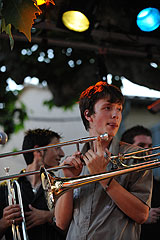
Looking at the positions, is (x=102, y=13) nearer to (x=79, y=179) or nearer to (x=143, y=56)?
(x=143, y=56)

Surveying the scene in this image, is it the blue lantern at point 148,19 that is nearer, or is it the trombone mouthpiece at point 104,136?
the trombone mouthpiece at point 104,136

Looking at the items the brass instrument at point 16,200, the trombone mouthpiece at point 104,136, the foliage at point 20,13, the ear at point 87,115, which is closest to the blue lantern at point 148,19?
the ear at point 87,115

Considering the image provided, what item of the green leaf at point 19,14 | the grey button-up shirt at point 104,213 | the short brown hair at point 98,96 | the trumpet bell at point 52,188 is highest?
Answer: the green leaf at point 19,14

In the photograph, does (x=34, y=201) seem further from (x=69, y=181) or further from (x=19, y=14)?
(x=19, y=14)

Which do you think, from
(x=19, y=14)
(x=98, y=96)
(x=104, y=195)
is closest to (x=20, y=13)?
(x=19, y=14)

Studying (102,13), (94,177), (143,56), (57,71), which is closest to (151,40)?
(143,56)

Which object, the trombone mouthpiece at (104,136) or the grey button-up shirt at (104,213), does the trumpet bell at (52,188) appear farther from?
the trombone mouthpiece at (104,136)

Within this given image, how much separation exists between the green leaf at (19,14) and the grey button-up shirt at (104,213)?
0.98 metres

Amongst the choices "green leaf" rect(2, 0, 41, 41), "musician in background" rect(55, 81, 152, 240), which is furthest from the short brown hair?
"green leaf" rect(2, 0, 41, 41)

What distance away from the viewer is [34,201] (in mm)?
2471

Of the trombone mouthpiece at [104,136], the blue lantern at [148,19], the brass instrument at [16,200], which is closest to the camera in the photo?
the trombone mouthpiece at [104,136]

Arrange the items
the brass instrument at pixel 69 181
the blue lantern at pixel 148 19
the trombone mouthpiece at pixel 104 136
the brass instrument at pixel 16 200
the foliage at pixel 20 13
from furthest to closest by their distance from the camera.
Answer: the blue lantern at pixel 148 19 → the brass instrument at pixel 16 200 → the trombone mouthpiece at pixel 104 136 → the brass instrument at pixel 69 181 → the foliage at pixel 20 13

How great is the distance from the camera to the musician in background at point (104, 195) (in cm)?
168

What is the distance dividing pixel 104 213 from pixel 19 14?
1.15 metres
